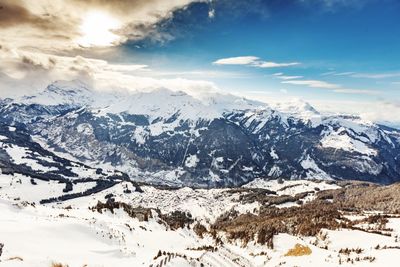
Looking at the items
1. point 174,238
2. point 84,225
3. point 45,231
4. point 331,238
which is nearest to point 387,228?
point 331,238

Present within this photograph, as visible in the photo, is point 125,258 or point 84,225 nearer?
point 125,258

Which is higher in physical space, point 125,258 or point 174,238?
point 125,258

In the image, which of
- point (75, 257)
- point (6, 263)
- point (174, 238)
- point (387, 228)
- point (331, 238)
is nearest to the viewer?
point (6, 263)

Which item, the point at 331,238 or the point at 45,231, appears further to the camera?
the point at 331,238

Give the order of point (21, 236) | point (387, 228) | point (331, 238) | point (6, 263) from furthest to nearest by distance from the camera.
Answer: point (387, 228) < point (331, 238) < point (21, 236) < point (6, 263)

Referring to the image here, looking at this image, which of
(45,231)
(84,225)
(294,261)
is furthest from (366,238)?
(45,231)

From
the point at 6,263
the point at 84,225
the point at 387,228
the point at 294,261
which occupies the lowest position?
the point at 387,228

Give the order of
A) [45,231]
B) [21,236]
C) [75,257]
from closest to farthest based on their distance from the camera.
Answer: [75,257] < [21,236] < [45,231]

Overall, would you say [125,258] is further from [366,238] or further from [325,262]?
[366,238]

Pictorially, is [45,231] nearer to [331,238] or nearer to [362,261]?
[362,261]
